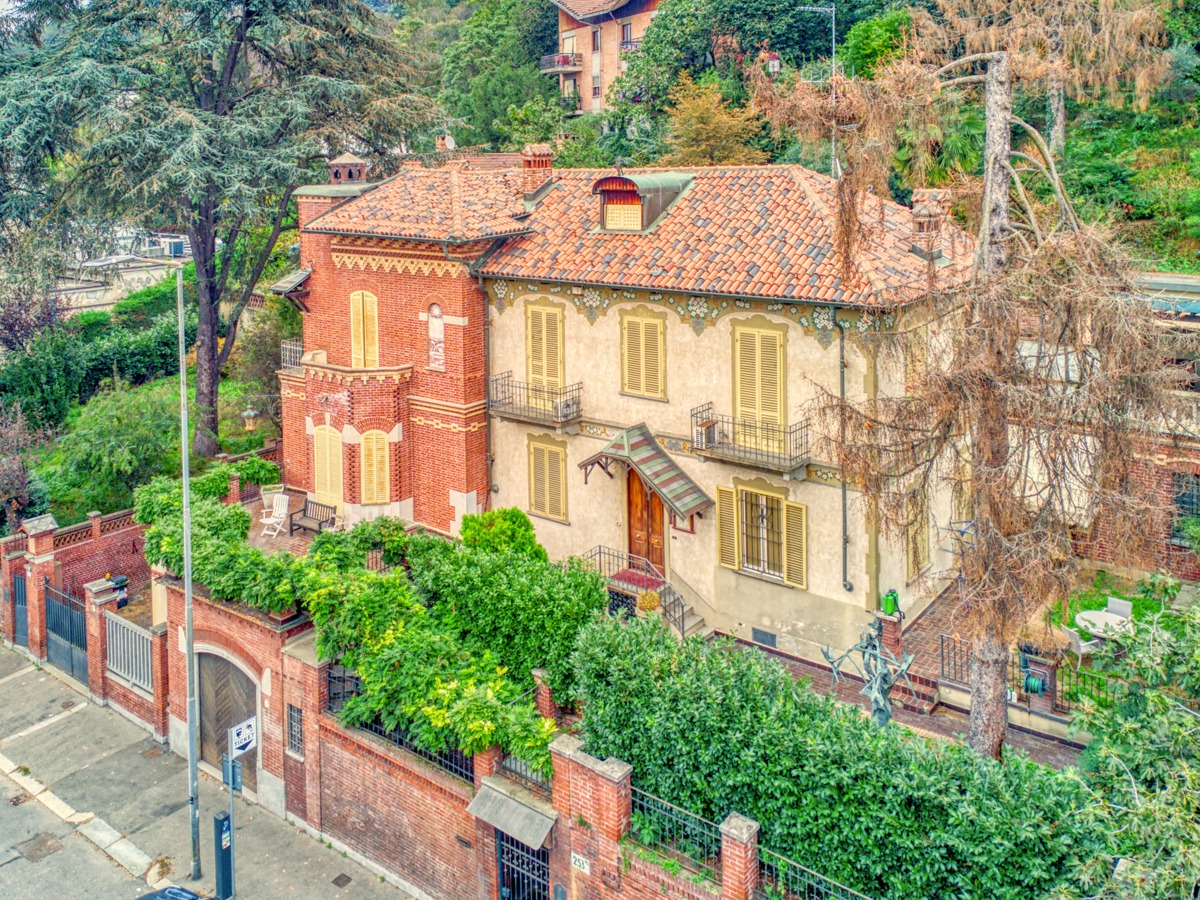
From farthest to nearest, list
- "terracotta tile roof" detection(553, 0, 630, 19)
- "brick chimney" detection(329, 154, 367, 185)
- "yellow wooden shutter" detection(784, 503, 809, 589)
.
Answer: "terracotta tile roof" detection(553, 0, 630, 19), "brick chimney" detection(329, 154, 367, 185), "yellow wooden shutter" detection(784, 503, 809, 589)

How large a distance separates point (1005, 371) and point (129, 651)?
1812cm

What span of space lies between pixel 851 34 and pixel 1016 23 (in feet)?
95.3

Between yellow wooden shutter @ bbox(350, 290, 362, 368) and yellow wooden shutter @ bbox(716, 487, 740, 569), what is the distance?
10.2m

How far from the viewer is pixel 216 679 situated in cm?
1973

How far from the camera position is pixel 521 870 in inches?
Result: 559

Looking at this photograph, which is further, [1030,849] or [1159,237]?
[1159,237]

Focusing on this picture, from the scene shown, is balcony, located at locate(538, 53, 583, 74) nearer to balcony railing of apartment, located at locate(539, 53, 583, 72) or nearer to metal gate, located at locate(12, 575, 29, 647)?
balcony railing of apartment, located at locate(539, 53, 583, 72)

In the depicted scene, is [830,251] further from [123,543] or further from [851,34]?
[851,34]

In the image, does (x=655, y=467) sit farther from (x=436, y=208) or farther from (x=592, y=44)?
(x=592, y=44)

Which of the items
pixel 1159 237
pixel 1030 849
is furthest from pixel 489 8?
pixel 1030 849

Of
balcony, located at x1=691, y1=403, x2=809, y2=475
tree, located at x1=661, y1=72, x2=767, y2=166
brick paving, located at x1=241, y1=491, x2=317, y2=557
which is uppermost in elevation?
tree, located at x1=661, y1=72, x2=767, y2=166

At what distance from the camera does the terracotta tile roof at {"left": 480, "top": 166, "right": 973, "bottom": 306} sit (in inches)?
749

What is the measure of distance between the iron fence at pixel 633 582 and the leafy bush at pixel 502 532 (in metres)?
1.29

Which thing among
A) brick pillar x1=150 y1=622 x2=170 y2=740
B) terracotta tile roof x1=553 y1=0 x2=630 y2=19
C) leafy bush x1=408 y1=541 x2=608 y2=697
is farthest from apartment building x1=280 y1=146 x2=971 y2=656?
terracotta tile roof x1=553 y1=0 x2=630 y2=19
